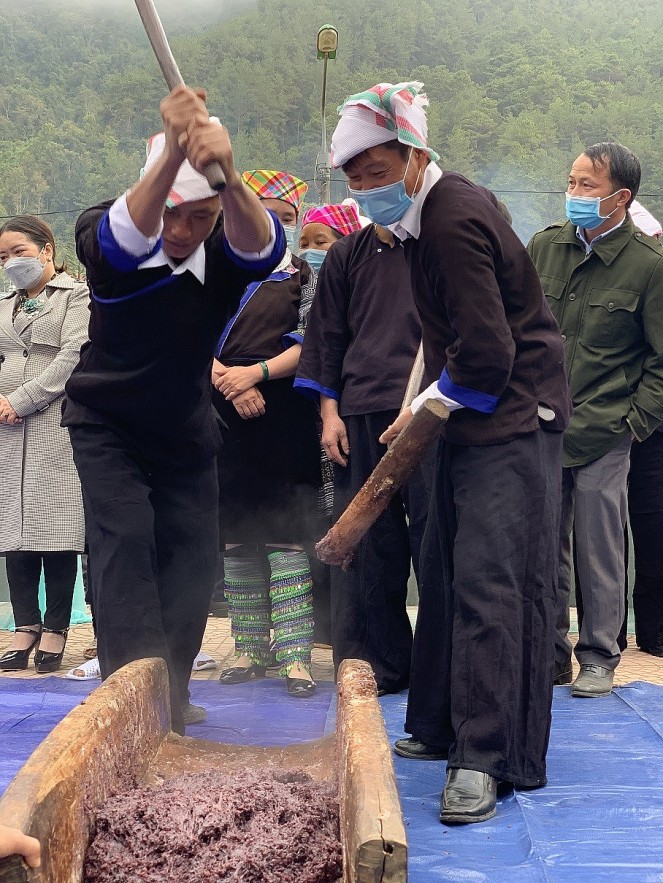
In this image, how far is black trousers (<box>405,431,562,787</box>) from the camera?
296cm

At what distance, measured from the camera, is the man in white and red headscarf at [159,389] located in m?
2.89

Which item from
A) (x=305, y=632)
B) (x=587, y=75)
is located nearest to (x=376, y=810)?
(x=305, y=632)

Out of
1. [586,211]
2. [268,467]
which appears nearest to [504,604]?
[268,467]

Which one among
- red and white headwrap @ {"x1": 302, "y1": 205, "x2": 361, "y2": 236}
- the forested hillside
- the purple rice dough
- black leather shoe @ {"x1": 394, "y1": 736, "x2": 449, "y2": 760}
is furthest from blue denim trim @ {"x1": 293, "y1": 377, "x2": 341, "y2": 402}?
the forested hillside

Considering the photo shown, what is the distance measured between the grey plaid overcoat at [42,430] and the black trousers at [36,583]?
0.12 meters

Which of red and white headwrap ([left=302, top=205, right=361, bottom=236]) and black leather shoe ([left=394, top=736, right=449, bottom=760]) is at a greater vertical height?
red and white headwrap ([left=302, top=205, right=361, bottom=236])

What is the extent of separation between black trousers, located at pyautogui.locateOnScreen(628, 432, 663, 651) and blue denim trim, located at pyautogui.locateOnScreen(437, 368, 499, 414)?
260 centimetres

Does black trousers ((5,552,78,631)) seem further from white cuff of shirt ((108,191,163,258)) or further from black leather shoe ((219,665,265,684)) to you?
white cuff of shirt ((108,191,163,258))

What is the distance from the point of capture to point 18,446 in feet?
17.3

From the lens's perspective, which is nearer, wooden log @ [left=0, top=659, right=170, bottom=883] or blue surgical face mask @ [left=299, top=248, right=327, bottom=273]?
wooden log @ [left=0, top=659, right=170, bottom=883]

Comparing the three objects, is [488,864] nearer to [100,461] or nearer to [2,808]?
[2,808]

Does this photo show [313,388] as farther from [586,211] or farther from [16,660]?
[16,660]

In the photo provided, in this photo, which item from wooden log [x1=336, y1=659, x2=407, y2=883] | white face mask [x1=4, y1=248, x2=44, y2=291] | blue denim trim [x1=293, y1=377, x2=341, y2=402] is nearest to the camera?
wooden log [x1=336, y1=659, x2=407, y2=883]

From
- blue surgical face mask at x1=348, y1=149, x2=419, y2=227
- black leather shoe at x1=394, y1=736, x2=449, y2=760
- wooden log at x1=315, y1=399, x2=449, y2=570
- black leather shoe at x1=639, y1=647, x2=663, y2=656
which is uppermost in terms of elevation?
blue surgical face mask at x1=348, y1=149, x2=419, y2=227
